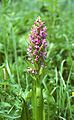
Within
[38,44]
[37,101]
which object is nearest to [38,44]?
[38,44]

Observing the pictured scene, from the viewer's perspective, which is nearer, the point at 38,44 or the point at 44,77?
the point at 38,44

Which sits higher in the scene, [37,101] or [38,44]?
[38,44]

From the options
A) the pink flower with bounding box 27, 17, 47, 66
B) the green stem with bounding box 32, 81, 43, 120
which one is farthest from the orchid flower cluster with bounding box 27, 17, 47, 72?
the green stem with bounding box 32, 81, 43, 120

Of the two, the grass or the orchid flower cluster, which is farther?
the grass

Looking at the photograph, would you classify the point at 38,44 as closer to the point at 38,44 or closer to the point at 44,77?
the point at 38,44

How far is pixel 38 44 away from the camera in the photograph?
1.75m

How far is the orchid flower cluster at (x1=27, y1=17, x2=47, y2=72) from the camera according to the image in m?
1.74

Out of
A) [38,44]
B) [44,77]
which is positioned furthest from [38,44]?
[44,77]

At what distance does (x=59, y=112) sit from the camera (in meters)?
2.12

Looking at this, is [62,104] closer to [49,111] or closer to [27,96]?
[49,111]

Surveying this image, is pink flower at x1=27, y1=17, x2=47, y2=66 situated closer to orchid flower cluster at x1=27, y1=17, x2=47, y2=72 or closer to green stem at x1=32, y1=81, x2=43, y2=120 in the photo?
orchid flower cluster at x1=27, y1=17, x2=47, y2=72

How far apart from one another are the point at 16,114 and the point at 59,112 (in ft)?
1.13

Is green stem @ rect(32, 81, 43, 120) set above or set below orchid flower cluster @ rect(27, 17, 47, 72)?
below

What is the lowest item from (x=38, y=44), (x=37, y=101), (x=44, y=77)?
(x=37, y=101)
